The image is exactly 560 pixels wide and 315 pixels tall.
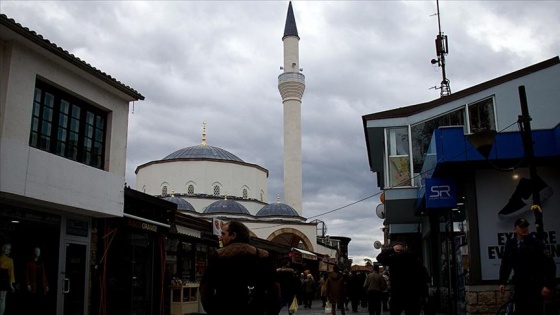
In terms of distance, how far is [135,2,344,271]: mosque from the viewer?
1880 inches

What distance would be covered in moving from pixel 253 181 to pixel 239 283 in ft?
165

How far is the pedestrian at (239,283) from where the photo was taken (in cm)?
451

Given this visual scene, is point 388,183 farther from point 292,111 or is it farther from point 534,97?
point 292,111

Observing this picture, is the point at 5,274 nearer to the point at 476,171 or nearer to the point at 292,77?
the point at 476,171

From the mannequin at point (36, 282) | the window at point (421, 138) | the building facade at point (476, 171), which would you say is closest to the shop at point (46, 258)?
the mannequin at point (36, 282)

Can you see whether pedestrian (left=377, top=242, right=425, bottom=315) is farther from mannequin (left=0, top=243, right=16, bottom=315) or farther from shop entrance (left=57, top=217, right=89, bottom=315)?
shop entrance (left=57, top=217, right=89, bottom=315)

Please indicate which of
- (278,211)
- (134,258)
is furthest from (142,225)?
(278,211)

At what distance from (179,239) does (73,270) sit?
17.5 feet

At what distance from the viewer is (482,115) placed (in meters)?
15.2

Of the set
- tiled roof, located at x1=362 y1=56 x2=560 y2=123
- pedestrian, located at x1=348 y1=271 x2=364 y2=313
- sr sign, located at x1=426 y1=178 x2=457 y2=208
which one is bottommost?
pedestrian, located at x1=348 y1=271 x2=364 y2=313

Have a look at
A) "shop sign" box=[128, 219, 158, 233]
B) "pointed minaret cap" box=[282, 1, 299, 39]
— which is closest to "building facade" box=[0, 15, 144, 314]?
"shop sign" box=[128, 219, 158, 233]

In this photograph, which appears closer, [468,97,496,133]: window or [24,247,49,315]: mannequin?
[24,247,49,315]: mannequin

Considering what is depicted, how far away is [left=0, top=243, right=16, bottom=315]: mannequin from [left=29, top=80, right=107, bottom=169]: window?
200 centimetres

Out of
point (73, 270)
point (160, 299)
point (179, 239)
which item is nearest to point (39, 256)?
point (73, 270)
